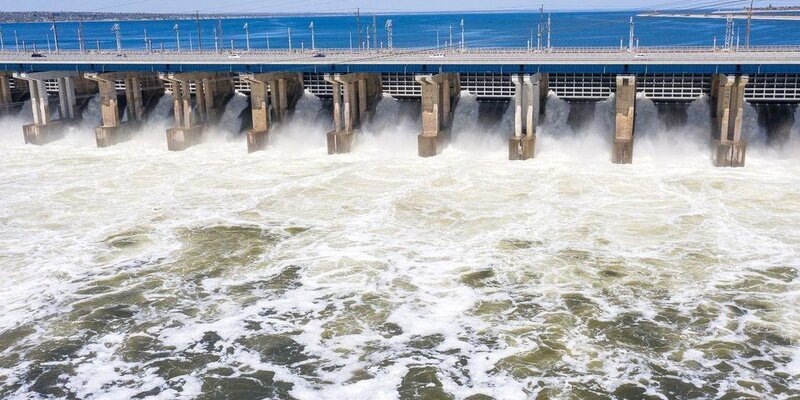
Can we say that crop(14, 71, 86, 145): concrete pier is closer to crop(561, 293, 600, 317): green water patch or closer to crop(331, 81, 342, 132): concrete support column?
crop(331, 81, 342, 132): concrete support column

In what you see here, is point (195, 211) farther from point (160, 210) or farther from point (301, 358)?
point (301, 358)

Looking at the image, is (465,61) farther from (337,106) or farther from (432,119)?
(337,106)

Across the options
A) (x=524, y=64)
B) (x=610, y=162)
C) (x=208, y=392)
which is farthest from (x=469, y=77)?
(x=208, y=392)

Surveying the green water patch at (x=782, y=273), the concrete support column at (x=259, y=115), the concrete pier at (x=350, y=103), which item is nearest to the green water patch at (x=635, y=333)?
the green water patch at (x=782, y=273)

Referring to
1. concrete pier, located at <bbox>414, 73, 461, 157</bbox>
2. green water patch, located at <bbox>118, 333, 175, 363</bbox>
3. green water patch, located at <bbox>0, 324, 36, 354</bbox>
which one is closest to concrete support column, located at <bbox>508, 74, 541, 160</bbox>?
concrete pier, located at <bbox>414, 73, 461, 157</bbox>

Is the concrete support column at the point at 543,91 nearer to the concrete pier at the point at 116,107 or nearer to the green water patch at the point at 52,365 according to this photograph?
the concrete pier at the point at 116,107

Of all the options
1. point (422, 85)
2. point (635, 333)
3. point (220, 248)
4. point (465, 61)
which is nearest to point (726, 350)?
point (635, 333)
